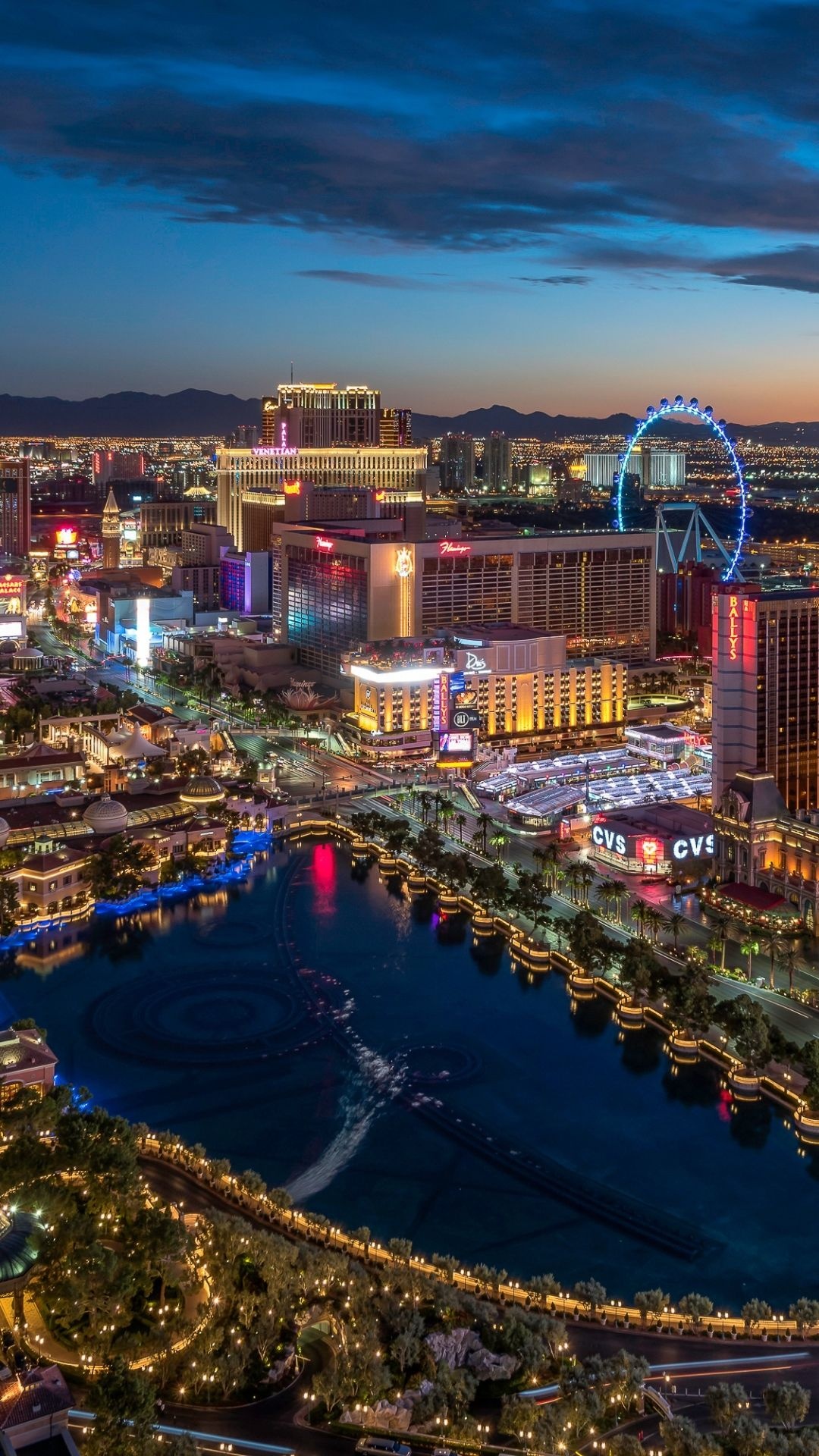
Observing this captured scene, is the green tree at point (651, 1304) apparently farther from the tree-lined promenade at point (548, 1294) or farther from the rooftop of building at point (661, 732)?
the rooftop of building at point (661, 732)

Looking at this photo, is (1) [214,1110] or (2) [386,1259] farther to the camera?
(1) [214,1110]

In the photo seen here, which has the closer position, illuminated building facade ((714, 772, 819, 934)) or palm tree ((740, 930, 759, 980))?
palm tree ((740, 930, 759, 980))

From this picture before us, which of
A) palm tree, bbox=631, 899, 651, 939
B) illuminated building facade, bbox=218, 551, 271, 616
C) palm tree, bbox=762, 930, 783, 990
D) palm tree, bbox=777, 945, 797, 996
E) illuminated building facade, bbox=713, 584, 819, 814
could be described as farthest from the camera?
illuminated building facade, bbox=218, 551, 271, 616

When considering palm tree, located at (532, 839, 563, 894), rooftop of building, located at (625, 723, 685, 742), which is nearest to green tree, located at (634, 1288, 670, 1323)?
palm tree, located at (532, 839, 563, 894)

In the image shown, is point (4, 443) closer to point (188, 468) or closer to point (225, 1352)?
point (188, 468)

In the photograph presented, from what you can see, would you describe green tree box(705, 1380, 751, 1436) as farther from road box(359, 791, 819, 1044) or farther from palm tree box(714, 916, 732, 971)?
palm tree box(714, 916, 732, 971)

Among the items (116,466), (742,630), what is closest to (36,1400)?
(742,630)

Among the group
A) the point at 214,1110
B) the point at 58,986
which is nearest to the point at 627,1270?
the point at 214,1110

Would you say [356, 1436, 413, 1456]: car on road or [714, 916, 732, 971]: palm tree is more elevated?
[714, 916, 732, 971]: palm tree
